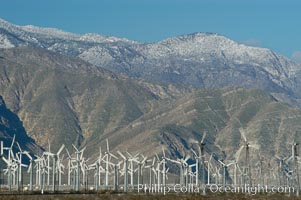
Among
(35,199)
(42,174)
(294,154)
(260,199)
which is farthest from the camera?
(42,174)

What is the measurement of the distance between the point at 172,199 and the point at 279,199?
19025 mm

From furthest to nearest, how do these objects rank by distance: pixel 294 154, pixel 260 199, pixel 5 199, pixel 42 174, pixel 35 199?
pixel 42 174 < pixel 294 154 < pixel 260 199 < pixel 35 199 < pixel 5 199

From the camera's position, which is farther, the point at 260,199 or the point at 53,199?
the point at 260,199

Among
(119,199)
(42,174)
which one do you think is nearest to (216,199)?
(119,199)

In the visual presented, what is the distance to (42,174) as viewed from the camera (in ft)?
628

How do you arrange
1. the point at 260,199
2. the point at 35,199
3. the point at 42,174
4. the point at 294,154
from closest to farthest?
the point at 35,199
the point at 260,199
the point at 294,154
the point at 42,174

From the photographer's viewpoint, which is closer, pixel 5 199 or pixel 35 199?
pixel 5 199

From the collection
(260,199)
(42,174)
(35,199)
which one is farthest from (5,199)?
(42,174)

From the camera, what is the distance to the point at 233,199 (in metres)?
127

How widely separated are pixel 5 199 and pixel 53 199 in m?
9.59

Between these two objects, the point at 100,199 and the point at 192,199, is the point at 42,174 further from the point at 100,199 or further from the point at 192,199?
the point at 192,199

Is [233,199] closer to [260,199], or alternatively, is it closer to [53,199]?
[260,199]

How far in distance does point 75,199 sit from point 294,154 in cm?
4378

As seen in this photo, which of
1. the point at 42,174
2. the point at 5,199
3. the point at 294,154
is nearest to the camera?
the point at 5,199
